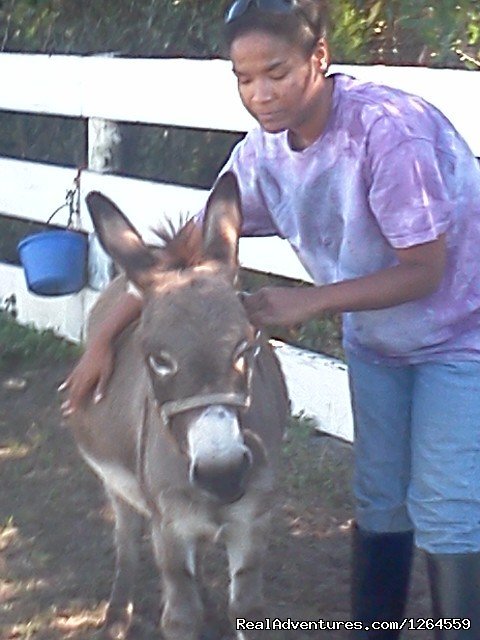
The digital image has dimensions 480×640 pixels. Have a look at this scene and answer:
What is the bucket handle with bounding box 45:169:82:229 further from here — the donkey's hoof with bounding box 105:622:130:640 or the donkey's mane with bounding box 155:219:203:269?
the donkey's mane with bounding box 155:219:203:269

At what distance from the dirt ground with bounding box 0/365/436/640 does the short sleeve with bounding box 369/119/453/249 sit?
1.46m

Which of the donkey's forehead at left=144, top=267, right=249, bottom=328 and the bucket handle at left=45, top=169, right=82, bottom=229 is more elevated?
the donkey's forehead at left=144, top=267, right=249, bottom=328

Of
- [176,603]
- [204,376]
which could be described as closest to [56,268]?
[176,603]

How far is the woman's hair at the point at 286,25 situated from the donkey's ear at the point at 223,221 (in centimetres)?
35

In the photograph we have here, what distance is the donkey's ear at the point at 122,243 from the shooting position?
2963mm

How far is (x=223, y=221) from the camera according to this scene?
10.0 ft

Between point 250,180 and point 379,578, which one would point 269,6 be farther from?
point 379,578

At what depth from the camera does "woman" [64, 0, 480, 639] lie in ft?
9.26

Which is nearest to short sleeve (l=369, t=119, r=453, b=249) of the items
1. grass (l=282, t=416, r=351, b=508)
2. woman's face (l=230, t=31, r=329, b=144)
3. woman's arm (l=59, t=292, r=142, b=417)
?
woman's face (l=230, t=31, r=329, b=144)

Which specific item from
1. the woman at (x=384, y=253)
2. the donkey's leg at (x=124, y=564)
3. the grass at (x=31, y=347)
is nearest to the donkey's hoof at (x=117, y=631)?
the donkey's leg at (x=124, y=564)

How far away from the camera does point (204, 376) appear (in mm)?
2682

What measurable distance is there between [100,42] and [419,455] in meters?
5.27

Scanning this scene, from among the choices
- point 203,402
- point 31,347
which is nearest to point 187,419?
point 203,402

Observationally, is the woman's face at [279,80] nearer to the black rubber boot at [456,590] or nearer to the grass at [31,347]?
the black rubber boot at [456,590]
